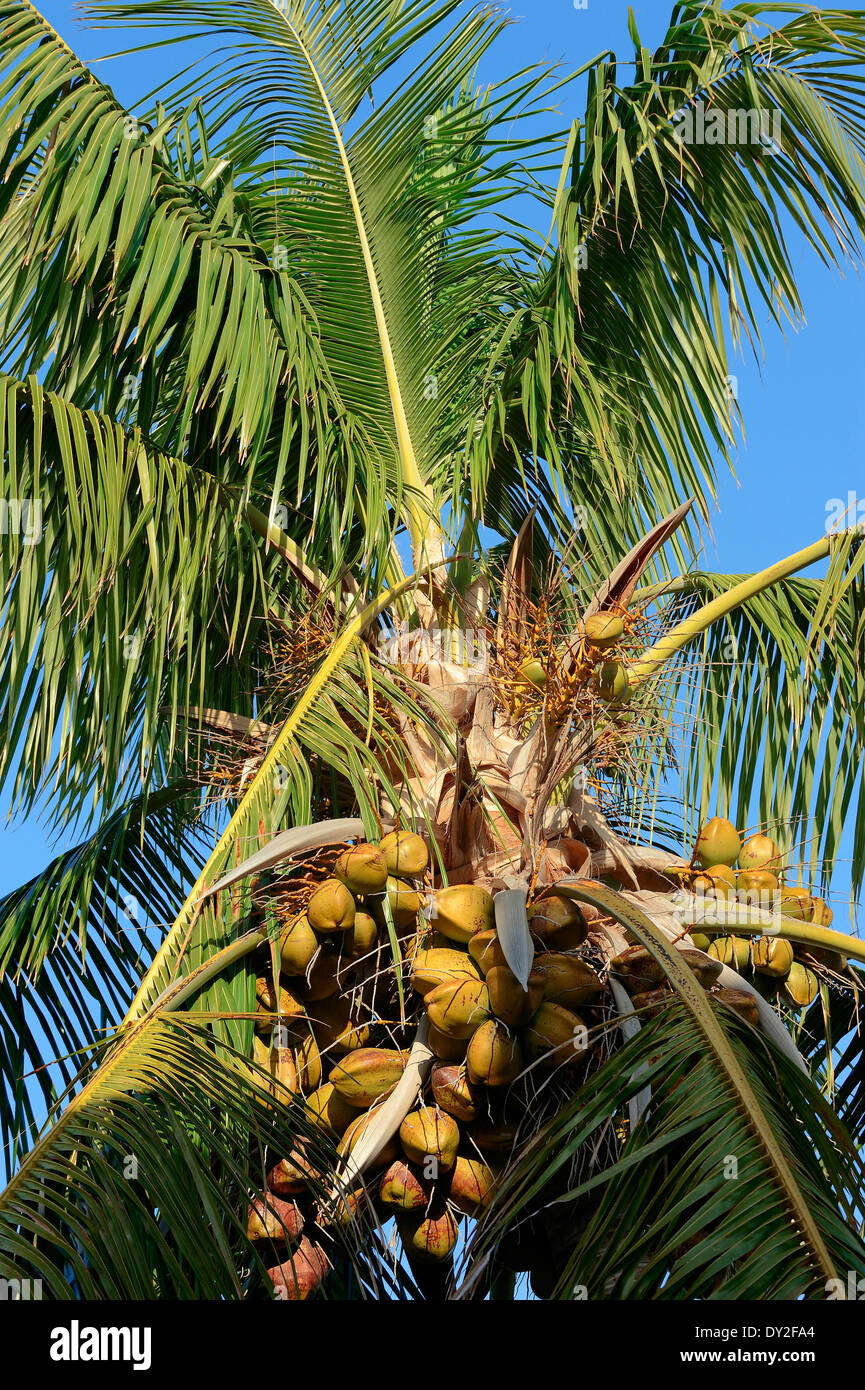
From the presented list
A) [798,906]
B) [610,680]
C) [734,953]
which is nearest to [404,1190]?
[734,953]

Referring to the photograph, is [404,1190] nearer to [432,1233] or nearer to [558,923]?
[432,1233]

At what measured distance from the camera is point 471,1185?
323cm

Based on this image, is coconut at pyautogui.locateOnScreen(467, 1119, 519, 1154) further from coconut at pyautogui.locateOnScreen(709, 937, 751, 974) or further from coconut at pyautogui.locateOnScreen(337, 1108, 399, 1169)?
coconut at pyautogui.locateOnScreen(709, 937, 751, 974)

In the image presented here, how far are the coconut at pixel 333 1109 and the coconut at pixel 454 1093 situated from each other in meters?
0.23

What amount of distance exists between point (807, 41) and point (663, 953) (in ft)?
9.26

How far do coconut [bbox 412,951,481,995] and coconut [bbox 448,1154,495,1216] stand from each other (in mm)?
416

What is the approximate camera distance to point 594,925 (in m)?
3.46

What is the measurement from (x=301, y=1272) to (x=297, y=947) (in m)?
0.72

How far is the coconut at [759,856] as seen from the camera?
11.9ft

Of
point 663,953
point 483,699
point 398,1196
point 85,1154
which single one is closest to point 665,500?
point 483,699

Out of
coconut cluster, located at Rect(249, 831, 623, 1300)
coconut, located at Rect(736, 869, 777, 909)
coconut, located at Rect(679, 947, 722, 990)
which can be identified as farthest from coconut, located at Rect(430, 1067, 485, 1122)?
coconut, located at Rect(736, 869, 777, 909)

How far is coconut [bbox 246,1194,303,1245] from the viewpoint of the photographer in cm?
312

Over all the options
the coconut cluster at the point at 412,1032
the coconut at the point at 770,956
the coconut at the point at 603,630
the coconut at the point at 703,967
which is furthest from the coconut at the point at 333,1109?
the coconut at the point at 603,630

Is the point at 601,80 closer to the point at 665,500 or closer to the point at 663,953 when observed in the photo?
the point at 665,500
